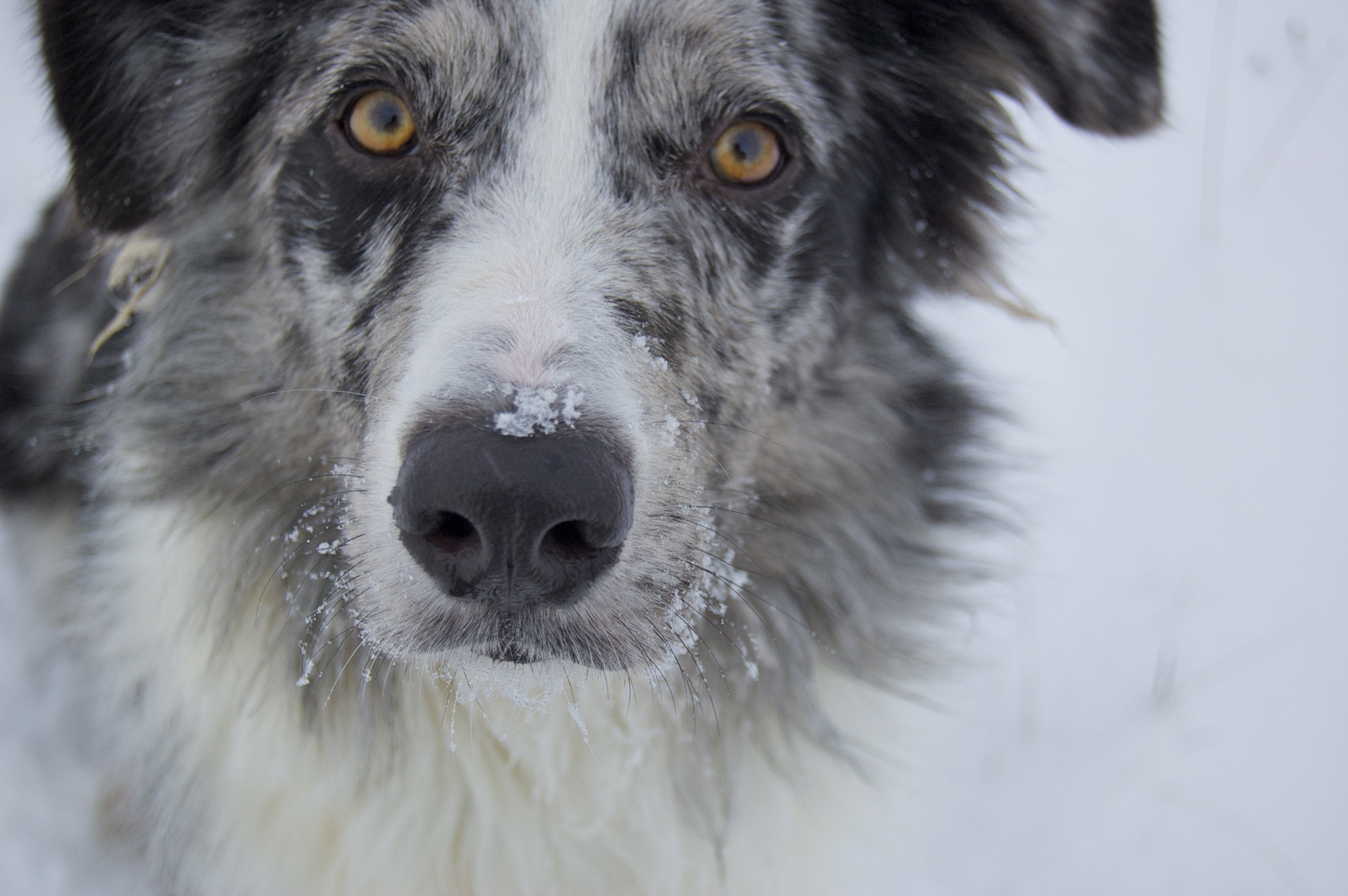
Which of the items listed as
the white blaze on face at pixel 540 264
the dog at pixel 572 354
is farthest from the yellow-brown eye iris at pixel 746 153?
the white blaze on face at pixel 540 264

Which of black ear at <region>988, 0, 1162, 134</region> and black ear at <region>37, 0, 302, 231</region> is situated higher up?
black ear at <region>988, 0, 1162, 134</region>

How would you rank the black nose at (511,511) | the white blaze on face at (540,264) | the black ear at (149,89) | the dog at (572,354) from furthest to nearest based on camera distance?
1. the black ear at (149,89)
2. the dog at (572,354)
3. the white blaze on face at (540,264)
4. the black nose at (511,511)

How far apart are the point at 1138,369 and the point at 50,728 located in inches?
153

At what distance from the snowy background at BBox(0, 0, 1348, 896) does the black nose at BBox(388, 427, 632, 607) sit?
1.32 m

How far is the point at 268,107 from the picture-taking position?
2.14m

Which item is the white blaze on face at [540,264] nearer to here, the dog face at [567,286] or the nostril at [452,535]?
the dog face at [567,286]

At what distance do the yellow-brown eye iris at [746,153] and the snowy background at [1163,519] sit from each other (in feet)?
2.49

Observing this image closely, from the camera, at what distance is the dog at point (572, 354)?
1.83m

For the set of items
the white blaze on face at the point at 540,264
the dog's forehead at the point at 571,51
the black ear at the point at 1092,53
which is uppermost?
the black ear at the point at 1092,53

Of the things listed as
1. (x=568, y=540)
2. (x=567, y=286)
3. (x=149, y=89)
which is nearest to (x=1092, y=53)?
(x=567, y=286)

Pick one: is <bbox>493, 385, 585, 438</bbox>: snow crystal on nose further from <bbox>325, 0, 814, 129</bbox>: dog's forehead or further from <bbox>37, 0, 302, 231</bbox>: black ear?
<bbox>37, 0, 302, 231</bbox>: black ear

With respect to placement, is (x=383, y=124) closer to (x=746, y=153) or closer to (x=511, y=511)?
(x=746, y=153)

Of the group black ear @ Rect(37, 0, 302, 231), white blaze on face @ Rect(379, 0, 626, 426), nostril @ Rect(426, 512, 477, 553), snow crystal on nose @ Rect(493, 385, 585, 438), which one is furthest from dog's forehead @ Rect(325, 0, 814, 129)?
nostril @ Rect(426, 512, 477, 553)

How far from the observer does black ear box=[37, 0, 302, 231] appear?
86.3 inches
